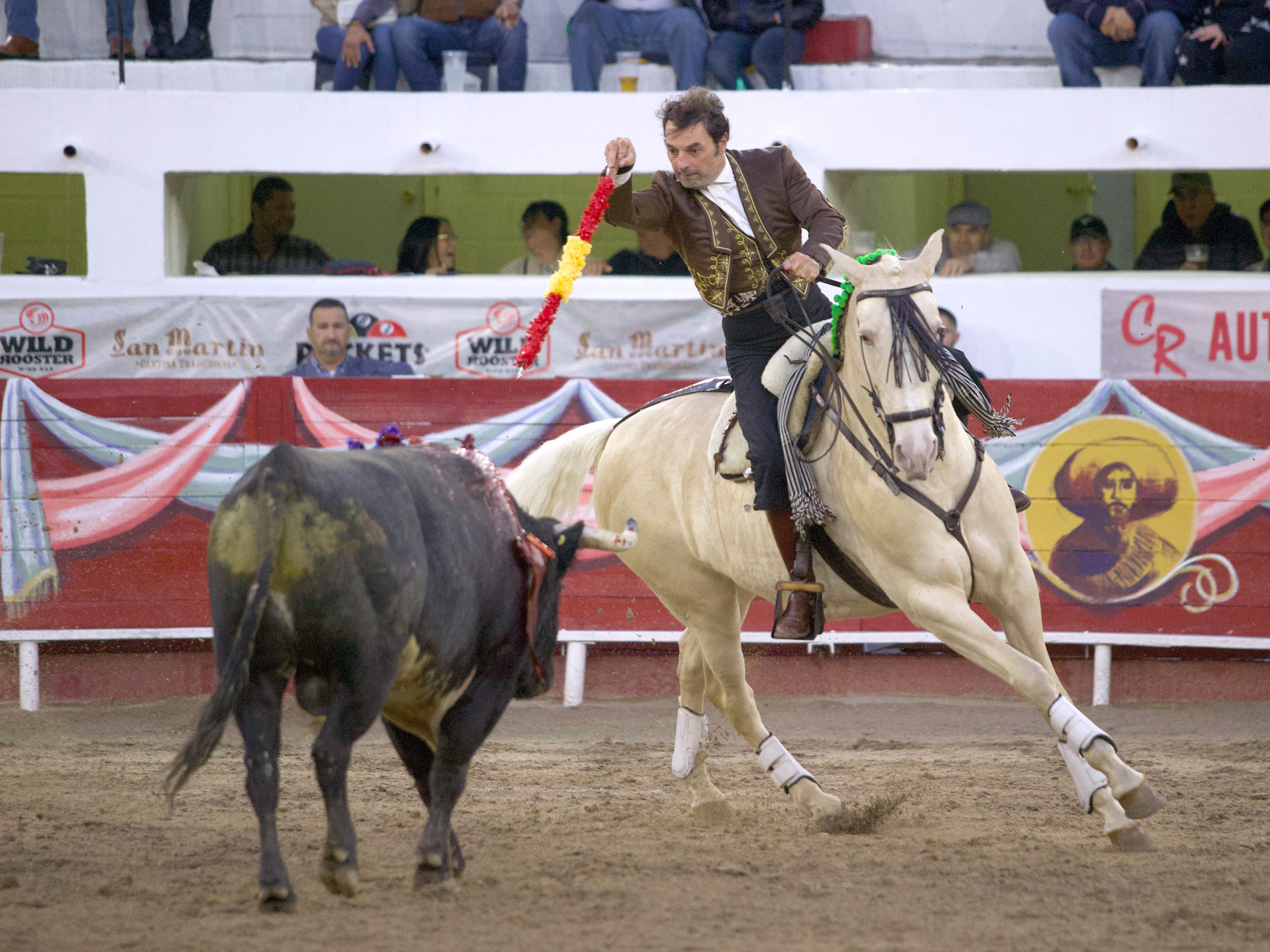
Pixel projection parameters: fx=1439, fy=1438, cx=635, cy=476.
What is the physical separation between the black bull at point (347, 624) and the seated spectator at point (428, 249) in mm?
6230

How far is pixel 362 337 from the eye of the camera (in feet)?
31.1

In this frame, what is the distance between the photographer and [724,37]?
1005 centimetres

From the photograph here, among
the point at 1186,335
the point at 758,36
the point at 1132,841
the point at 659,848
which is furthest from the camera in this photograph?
the point at 758,36

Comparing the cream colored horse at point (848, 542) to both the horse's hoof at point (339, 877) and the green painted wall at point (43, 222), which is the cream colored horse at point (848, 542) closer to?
the horse's hoof at point (339, 877)

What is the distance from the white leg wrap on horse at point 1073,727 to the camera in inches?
175

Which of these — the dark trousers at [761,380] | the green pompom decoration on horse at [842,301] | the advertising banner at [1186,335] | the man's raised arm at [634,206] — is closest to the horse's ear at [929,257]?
the green pompom decoration on horse at [842,301]

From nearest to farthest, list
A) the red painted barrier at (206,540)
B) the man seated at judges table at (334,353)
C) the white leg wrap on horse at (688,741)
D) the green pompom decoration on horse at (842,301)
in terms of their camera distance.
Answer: the green pompom decoration on horse at (842,301)
the white leg wrap on horse at (688,741)
the red painted barrier at (206,540)
the man seated at judges table at (334,353)

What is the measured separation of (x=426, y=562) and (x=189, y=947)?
1102 millimetres

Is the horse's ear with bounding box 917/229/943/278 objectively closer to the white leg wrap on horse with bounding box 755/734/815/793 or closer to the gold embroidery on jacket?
the gold embroidery on jacket

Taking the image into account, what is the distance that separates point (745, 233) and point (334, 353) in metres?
4.31

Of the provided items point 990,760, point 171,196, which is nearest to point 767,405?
point 990,760

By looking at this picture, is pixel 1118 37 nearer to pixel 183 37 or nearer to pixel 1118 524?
pixel 1118 524

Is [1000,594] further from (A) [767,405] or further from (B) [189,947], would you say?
(B) [189,947]

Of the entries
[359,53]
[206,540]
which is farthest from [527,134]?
[206,540]
